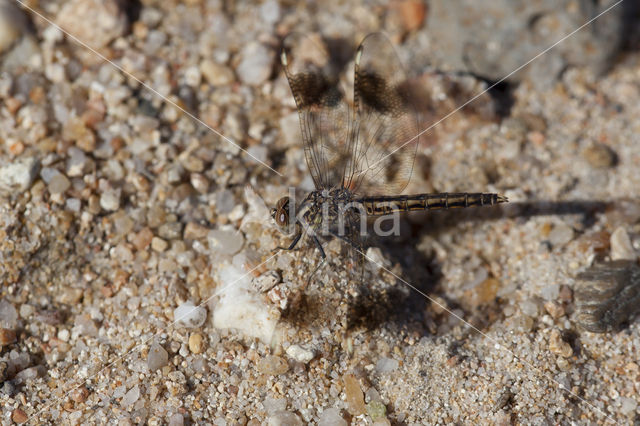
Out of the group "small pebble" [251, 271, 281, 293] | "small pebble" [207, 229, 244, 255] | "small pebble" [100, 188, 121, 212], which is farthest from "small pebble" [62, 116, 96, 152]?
"small pebble" [251, 271, 281, 293]

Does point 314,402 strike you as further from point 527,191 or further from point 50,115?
point 50,115

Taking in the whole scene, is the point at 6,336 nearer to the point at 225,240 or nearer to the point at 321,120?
Answer: the point at 225,240

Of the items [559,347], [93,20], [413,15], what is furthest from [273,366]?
[413,15]

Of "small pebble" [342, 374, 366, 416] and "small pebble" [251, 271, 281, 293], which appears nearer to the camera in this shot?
"small pebble" [342, 374, 366, 416]

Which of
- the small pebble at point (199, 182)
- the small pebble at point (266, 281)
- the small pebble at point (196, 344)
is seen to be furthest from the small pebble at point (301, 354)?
the small pebble at point (199, 182)

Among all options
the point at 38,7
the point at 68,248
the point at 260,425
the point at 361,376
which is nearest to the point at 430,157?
the point at 361,376

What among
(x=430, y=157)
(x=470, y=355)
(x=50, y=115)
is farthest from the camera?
(x=430, y=157)

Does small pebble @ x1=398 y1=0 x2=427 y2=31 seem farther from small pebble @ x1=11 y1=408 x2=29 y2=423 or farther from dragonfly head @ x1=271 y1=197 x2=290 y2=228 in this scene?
small pebble @ x1=11 y1=408 x2=29 y2=423
